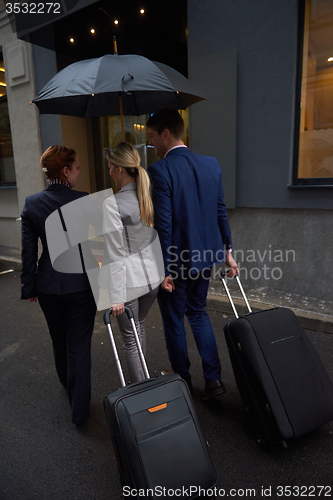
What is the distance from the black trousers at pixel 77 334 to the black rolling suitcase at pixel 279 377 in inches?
41.3

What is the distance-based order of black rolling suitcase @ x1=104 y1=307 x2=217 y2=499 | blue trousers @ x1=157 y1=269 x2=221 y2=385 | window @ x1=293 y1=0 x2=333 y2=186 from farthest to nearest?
window @ x1=293 y1=0 x2=333 y2=186
blue trousers @ x1=157 y1=269 x2=221 y2=385
black rolling suitcase @ x1=104 y1=307 x2=217 y2=499

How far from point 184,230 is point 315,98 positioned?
3401 mm

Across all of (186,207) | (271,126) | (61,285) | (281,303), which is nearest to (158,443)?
(61,285)

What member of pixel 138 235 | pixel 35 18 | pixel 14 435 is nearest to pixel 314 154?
pixel 138 235

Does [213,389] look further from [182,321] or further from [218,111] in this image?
[218,111]

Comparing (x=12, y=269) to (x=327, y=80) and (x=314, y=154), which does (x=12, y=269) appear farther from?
(x=327, y=80)

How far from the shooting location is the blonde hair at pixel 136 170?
89.1 inches

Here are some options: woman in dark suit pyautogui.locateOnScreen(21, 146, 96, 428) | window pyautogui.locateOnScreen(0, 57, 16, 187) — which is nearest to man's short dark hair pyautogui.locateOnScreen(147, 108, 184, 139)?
woman in dark suit pyautogui.locateOnScreen(21, 146, 96, 428)

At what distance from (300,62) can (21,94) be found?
575cm

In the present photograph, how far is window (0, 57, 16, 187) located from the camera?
8320 mm

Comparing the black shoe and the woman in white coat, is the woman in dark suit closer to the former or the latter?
the woman in white coat

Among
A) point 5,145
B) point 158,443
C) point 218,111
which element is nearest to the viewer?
point 158,443

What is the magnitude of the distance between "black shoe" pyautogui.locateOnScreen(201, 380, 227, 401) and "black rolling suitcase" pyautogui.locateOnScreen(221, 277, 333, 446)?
42 centimetres

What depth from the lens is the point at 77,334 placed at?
A: 97.2 inches
